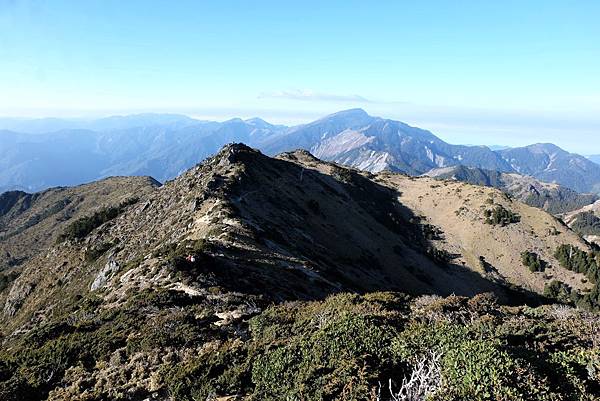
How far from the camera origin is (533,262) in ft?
303

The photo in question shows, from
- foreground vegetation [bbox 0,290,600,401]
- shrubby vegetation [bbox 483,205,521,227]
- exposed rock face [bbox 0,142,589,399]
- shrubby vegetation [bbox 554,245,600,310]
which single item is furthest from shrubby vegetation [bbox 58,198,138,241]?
shrubby vegetation [bbox 554,245,600,310]

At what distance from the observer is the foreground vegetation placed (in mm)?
11188

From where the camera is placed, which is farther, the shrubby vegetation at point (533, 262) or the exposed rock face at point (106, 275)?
the shrubby vegetation at point (533, 262)

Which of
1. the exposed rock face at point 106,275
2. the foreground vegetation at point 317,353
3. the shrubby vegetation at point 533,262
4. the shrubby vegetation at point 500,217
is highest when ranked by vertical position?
the foreground vegetation at point 317,353

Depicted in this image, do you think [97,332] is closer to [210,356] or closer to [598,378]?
[210,356]

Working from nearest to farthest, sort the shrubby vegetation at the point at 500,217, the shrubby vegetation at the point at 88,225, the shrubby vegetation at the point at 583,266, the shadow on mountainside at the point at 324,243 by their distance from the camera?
the shadow on mountainside at the point at 324,243 → the shrubby vegetation at the point at 88,225 → the shrubby vegetation at the point at 583,266 → the shrubby vegetation at the point at 500,217

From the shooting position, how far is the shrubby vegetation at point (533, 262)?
91688 mm

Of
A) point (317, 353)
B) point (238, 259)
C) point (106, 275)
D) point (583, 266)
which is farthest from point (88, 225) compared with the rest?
point (583, 266)

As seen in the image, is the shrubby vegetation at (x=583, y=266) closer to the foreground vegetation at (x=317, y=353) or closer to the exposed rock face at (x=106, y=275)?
the foreground vegetation at (x=317, y=353)

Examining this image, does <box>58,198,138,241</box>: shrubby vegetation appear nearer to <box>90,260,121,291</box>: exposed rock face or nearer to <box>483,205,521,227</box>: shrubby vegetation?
<box>90,260,121,291</box>: exposed rock face

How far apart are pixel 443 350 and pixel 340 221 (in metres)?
72.0

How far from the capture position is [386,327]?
15672 millimetres

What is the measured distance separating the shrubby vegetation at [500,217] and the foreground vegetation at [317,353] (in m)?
88.5

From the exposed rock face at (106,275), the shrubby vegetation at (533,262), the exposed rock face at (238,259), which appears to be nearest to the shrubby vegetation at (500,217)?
Answer: the exposed rock face at (238,259)
